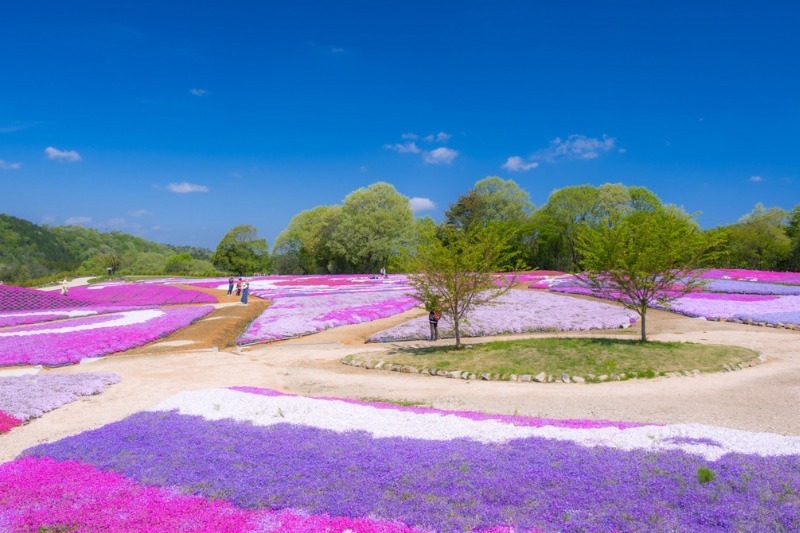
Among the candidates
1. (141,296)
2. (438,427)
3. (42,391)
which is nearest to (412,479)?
(438,427)

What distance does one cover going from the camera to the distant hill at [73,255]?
346 feet

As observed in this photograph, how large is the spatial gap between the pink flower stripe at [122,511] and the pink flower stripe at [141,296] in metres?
42.5

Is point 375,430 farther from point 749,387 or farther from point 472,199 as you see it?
point 472,199

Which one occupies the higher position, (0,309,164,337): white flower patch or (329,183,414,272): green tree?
(329,183,414,272): green tree

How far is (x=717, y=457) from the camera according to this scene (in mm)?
8039

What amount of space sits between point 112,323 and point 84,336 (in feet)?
17.4

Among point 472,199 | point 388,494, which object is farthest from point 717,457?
point 472,199

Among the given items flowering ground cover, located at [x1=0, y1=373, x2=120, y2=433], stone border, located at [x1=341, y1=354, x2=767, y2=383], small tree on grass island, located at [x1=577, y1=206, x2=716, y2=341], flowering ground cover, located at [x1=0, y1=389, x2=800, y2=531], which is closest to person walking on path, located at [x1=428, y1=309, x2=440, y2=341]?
stone border, located at [x1=341, y1=354, x2=767, y2=383]

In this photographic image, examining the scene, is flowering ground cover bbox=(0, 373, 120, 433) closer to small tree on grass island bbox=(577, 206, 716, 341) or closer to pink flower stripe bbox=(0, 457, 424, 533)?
pink flower stripe bbox=(0, 457, 424, 533)

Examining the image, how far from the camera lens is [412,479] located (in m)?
7.84

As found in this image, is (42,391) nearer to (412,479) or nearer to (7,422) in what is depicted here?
(7,422)

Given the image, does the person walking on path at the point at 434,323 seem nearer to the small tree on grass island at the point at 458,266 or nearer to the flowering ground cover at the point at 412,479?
the small tree on grass island at the point at 458,266

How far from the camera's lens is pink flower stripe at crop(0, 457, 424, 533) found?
268 inches

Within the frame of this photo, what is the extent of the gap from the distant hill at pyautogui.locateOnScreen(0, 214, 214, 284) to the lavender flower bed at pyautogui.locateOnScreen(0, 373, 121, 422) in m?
73.8
